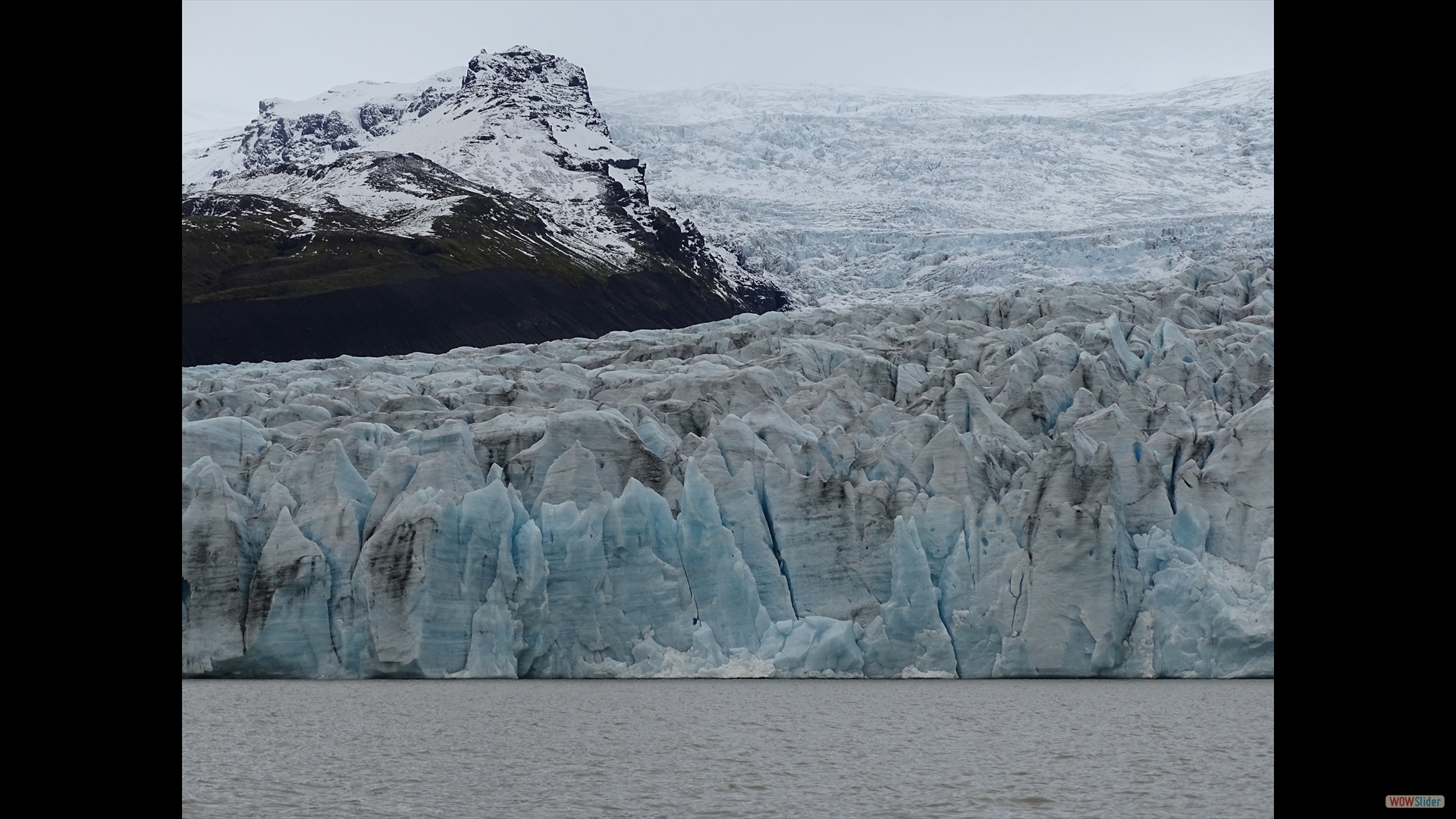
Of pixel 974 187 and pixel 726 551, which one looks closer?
pixel 726 551

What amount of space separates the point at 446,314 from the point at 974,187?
71.6 ft

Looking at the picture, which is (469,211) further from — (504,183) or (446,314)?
(446,314)

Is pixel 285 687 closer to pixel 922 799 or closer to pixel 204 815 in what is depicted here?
pixel 204 815

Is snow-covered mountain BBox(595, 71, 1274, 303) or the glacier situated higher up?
snow-covered mountain BBox(595, 71, 1274, 303)

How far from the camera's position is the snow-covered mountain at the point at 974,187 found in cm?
5072

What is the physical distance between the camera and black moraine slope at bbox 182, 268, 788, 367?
171ft

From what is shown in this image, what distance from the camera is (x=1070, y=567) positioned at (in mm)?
18062
